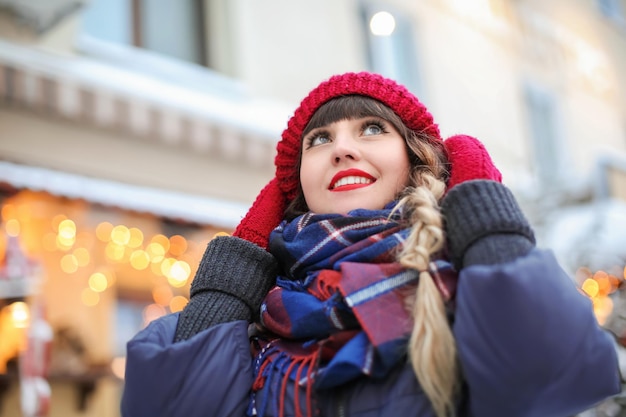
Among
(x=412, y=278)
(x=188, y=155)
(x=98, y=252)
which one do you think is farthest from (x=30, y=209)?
(x=412, y=278)

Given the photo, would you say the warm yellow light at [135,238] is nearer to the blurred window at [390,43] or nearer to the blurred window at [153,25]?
the blurred window at [153,25]

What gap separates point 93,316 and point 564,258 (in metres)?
3.09

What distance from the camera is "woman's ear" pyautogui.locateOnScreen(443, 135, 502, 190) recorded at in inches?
60.9

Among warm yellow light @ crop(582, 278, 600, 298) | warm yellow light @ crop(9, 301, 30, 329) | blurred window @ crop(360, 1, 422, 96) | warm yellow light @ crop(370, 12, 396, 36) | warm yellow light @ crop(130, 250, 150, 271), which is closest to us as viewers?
warm yellow light @ crop(9, 301, 30, 329)

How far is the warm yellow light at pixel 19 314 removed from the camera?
4250 mm

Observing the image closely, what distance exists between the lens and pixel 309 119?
6.16ft

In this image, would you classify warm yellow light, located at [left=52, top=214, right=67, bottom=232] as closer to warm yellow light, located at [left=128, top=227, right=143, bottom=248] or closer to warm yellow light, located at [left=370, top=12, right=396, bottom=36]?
warm yellow light, located at [left=128, top=227, right=143, bottom=248]

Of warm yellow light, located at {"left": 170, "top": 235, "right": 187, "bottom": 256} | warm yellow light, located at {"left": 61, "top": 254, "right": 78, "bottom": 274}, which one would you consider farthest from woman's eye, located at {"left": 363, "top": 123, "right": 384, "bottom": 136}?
warm yellow light, located at {"left": 170, "top": 235, "right": 187, "bottom": 256}

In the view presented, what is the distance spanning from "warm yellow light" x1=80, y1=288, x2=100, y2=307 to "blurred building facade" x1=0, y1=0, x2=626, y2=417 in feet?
0.04

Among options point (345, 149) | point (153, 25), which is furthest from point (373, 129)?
point (153, 25)

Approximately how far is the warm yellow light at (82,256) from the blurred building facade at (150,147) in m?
0.01

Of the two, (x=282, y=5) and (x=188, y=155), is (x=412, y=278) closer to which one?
(x=188, y=155)

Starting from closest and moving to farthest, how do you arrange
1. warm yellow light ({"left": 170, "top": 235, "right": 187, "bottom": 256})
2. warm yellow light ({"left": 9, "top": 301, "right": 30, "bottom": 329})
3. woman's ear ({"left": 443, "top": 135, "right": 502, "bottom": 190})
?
1. woman's ear ({"left": 443, "top": 135, "right": 502, "bottom": 190})
2. warm yellow light ({"left": 9, "top": 301, "right": 30, "bottom": 329})
3. warm yellow light ({"left": 170, "top": 235, "right": 187, "bottom": 256})

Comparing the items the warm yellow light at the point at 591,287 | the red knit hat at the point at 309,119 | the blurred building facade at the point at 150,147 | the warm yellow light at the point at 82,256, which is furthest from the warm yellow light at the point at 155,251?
the red knit hat at the point at 309,119
